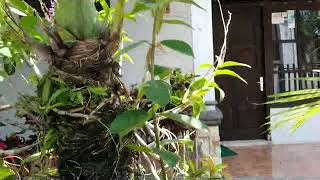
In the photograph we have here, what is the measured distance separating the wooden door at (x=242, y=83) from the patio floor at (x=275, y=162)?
0.49 m

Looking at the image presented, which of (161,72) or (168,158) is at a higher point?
(161,72)

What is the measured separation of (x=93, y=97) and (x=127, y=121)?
128mm

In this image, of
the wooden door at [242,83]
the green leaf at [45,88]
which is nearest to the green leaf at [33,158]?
the green leaf at [45,88]

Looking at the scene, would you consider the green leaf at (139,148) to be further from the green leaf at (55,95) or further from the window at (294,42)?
the window at (294,42)

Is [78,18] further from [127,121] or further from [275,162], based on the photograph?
[275,162]

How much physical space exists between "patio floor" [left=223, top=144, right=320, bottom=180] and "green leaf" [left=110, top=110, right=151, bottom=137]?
560 centimetres

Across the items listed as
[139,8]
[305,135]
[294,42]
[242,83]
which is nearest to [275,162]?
[305,135]

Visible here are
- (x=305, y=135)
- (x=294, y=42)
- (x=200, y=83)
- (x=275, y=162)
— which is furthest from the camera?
(x=294, y=42)

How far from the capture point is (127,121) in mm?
1091

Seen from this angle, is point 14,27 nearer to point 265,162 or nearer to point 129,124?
point 129,124

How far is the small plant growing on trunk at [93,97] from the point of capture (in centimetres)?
111

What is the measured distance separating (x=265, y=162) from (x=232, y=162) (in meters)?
0.49

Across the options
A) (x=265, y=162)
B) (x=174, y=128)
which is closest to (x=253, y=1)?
(x=265, y=162)

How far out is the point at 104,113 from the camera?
1.18 m
